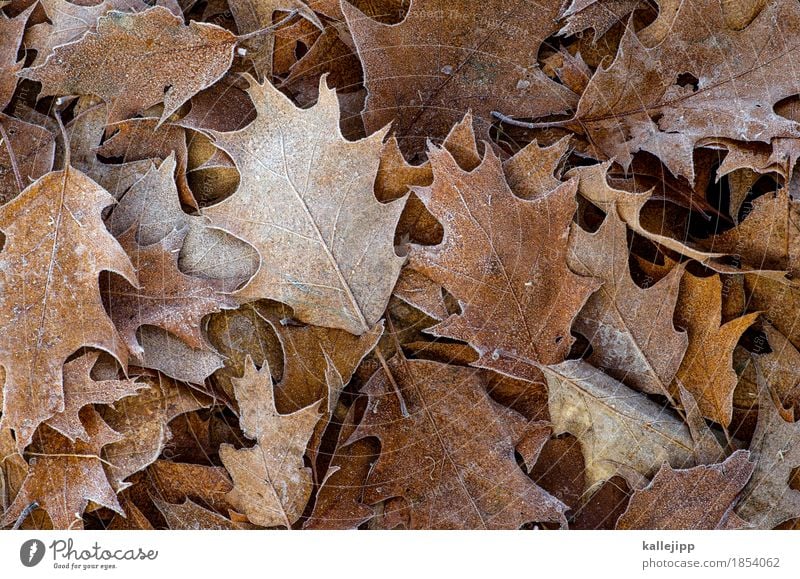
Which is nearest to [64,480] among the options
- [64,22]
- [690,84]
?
[64,22]

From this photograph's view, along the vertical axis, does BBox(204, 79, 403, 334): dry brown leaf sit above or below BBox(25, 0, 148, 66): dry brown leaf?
below

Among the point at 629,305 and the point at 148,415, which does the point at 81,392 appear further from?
the point at 629,305

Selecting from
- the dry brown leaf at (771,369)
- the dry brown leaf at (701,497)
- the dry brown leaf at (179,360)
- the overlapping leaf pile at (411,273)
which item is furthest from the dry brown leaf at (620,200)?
the dry brown leaf at (179,360)

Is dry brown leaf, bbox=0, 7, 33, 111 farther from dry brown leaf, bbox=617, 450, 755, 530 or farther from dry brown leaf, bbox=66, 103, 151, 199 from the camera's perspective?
dry brown leaf, bbox=617, 450, 755, 530

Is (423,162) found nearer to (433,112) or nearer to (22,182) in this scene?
(433,112)
